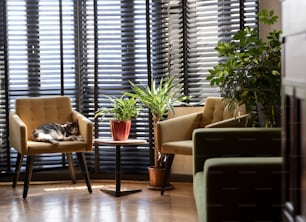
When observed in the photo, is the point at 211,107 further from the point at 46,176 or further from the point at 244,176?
the point at 244,176

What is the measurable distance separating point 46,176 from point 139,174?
95 centimetres

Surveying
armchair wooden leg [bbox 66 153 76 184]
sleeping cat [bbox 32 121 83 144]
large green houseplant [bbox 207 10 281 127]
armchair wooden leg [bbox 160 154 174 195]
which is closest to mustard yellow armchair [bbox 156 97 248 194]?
armchair wooden leg [bbox 160 154 174 195]

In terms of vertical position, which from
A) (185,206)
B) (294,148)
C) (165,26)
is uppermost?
(165,26)

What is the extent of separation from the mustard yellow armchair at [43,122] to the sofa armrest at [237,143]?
1.71 m

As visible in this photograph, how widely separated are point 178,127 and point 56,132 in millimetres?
1110

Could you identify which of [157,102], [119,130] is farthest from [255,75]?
[119,130]

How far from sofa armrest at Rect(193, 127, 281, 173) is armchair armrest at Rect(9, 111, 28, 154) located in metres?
1.85

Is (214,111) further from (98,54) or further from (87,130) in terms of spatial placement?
(98,54)

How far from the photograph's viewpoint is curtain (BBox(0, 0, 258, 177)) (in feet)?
18.1

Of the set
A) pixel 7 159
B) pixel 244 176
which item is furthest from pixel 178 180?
pixel 244 176

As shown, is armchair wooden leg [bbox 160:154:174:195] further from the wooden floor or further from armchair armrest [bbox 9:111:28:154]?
armchair armrest [bbox 9:111:28:154]

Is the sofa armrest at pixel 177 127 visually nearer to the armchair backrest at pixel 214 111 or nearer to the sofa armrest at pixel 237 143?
the armchair backrest at pixel 214 111

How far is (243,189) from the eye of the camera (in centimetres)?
244

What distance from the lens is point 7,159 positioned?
221 inches
